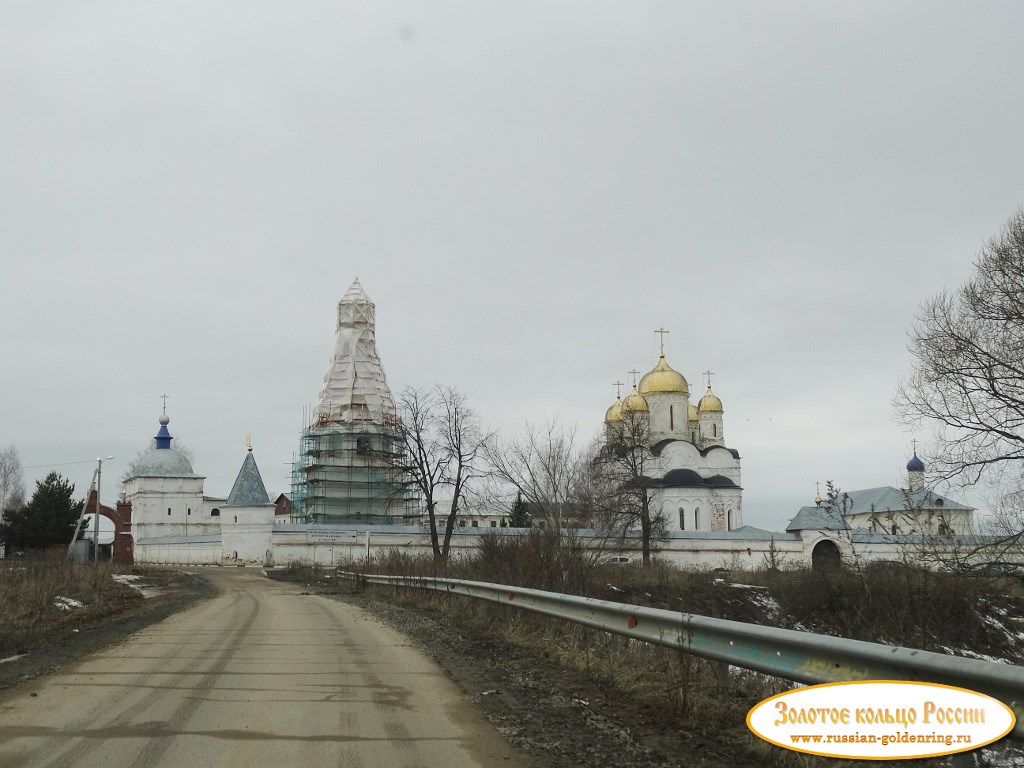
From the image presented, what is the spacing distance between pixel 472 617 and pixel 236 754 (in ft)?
31.3

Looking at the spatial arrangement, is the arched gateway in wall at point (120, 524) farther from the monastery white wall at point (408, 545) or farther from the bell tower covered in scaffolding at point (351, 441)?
the bell tower covered in scaffolding at point (351, 441)

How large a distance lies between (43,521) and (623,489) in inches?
1435

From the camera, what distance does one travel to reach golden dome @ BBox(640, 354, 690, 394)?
253 ft

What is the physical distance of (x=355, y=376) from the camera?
→ 2611 inches

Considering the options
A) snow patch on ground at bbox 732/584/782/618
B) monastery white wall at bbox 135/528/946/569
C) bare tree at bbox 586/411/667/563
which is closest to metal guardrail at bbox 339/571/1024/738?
snow patch on ground at bbox 732/584/782/618

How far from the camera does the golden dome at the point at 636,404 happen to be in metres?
74.6

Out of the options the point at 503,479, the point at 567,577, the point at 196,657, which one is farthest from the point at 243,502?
the point at 196,657

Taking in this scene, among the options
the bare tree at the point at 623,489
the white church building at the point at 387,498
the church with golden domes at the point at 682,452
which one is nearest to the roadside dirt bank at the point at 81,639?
the white church building at the point at 387,498

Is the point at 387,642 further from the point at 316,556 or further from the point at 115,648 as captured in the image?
the point at 316,556

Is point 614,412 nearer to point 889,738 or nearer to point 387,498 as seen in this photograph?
point 387,498

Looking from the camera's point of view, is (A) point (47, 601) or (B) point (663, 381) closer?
(A) point (47, 601)

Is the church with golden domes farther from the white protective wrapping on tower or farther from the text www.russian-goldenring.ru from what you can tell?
the text www.russian-goldenring.ru

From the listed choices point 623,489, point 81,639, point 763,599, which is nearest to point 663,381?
point 623,489

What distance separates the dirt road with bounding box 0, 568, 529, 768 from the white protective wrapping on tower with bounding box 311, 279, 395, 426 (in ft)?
176
